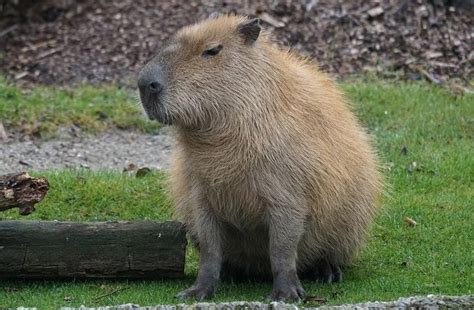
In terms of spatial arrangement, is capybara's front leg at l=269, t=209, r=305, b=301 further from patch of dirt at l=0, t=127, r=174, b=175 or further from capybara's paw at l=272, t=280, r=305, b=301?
patch of dirt at l=0, t=127, r=174, b=175

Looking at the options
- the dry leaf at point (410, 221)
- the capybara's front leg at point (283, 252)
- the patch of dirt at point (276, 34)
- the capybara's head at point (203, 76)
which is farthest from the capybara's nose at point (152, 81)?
the patch of dirt at point (276, 34)

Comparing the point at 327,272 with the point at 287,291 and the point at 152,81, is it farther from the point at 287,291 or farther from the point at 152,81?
the point at 152,81

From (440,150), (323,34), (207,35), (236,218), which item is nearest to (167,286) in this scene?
(236,218)

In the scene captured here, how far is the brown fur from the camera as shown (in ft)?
17.8

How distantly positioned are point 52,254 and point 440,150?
4019 mm

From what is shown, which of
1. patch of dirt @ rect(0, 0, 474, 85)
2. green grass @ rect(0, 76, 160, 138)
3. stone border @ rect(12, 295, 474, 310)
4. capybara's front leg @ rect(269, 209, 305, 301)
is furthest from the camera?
patch of dirt @ rect(0, 0, 474, 85)

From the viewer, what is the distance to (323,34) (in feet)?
39.1

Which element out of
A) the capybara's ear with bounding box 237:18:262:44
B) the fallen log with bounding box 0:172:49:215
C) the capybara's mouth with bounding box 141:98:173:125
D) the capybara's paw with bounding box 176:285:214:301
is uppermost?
the capybara's ear with bounding box 237:18:262:44

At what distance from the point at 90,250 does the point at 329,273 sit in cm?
133

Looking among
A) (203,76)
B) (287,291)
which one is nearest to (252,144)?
(203,76)

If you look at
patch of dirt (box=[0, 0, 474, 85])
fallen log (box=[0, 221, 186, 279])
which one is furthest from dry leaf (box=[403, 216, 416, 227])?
patch of dirt (box=[0, 0, 474, 85])

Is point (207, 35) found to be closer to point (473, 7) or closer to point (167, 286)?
point (167, 286)

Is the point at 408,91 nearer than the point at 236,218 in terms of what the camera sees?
No

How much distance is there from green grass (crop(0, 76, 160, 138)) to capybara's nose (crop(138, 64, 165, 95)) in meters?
4.39
